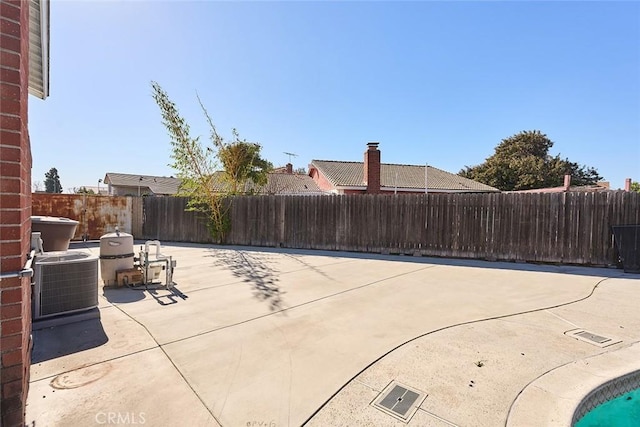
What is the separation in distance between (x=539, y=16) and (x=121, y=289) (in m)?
11.1

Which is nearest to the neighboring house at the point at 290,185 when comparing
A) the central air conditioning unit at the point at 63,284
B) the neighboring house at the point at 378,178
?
the neighboring house at the point at 378,178

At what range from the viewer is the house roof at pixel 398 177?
67.9 feet

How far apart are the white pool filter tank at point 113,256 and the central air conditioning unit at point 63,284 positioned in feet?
4.33

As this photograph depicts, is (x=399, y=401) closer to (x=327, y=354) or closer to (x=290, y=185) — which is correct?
(x=327, y=354)

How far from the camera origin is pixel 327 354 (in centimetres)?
281

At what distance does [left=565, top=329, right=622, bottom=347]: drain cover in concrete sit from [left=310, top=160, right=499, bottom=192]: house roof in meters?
16.1

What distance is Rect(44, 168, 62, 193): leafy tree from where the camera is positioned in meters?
50.7

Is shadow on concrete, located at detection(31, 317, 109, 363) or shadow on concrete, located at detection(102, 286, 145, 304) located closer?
shadow on concrete, located at detection(31, 317, 109, 363)

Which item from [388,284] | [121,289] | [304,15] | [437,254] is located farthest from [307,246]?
[304,15]

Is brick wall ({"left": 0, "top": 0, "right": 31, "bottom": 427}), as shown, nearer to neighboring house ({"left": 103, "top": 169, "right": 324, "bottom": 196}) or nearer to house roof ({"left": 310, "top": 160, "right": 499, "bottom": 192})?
house roof ({"left": 310, "top": 160, "right": 499, "bottom": 192})

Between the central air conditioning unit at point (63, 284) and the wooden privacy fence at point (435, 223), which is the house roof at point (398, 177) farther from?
the central air conditioning unit at point (63, 284)

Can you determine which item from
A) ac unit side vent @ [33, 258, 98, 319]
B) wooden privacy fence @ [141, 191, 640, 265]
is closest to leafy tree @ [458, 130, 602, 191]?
wooden privacy fence @ [141, 191, 640, 265]

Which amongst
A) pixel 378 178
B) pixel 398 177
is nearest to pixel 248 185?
pixel 378 178

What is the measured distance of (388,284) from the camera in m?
5.50
